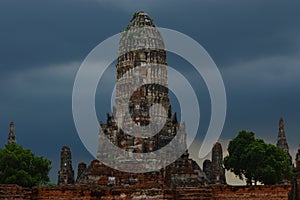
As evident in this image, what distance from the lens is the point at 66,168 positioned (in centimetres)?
5331

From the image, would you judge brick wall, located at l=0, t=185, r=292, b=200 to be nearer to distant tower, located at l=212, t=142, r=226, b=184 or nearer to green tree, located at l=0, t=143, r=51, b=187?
green tree, located at l=0, t=143, r=51, b=187

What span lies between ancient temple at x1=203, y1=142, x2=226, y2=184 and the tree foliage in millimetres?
5607

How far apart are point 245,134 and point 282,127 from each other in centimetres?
1842

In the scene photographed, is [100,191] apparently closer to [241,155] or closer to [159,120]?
[241,155]

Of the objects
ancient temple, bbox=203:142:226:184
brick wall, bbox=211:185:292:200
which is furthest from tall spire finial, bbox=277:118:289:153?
brick wall, bbox=211:185:292:200

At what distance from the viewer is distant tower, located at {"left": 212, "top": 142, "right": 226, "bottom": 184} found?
51.3 metres

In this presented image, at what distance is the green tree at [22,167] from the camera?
42.9 meters

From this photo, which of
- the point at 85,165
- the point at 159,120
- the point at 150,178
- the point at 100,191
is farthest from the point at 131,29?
the point at 100,191

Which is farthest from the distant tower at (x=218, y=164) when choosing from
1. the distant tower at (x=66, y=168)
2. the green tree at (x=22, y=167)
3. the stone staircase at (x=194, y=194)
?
the stone staircase at (x=194, y=194)

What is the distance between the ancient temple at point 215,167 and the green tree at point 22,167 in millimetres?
13864

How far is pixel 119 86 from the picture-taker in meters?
57.5

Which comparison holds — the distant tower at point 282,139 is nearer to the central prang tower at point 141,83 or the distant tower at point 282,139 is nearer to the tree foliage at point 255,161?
the central prang tower at point 141,83

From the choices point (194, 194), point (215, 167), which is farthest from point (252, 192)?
point (215, 167)

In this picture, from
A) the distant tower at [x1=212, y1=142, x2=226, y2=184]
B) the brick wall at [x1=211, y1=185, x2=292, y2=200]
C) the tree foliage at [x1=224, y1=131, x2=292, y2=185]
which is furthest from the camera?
the distant tower at [x1=212, y1=142, x2=226, y2=184]
